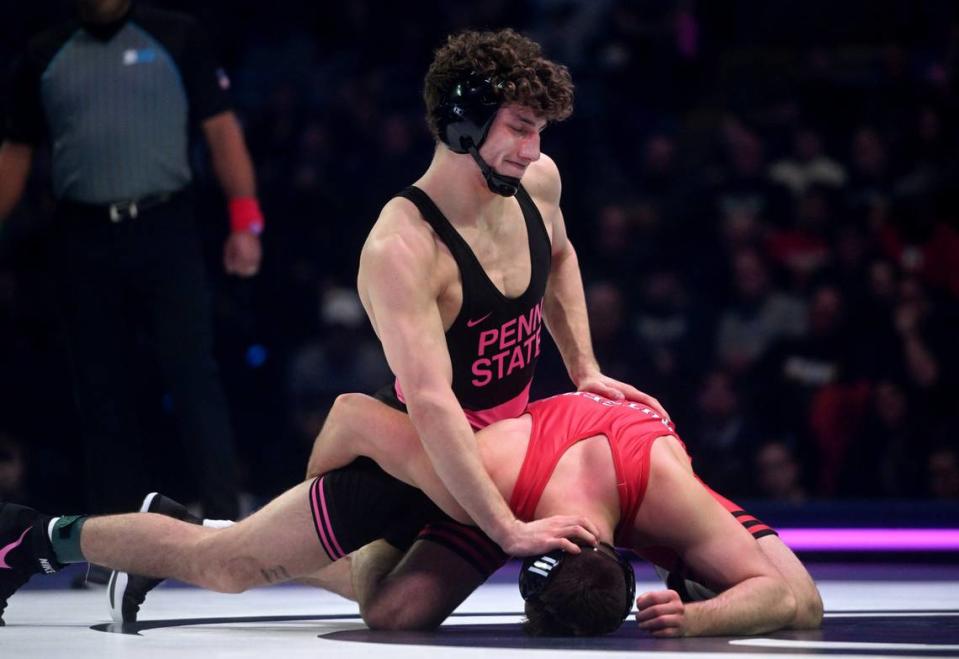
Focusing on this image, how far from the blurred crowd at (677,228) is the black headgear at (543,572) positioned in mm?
2901

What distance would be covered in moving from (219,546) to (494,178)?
940 mm

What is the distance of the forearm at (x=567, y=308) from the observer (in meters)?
3.76

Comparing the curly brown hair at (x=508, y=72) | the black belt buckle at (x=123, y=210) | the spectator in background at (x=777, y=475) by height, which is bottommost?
the spectator in background at (x=777, y=475)

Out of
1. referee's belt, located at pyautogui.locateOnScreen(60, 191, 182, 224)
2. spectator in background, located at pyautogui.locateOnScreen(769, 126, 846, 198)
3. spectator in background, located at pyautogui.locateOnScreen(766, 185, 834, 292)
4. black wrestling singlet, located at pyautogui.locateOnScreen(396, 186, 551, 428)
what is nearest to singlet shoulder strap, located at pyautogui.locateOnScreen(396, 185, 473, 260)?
black wrestling singlet, located at pyautogui.locateOnScreen(396, 186, 551, 428)

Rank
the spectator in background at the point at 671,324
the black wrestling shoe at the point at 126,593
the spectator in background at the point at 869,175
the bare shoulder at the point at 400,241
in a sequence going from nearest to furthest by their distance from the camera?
1. the bare shoulder at the point at 400,241
2. the black wrestling shoe at the point at 126,593
3. the spectator in background at the point at 671,324
4. the spectator in background at the point at 869,175

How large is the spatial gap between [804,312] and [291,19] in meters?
3.25

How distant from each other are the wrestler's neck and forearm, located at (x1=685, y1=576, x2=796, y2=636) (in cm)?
94

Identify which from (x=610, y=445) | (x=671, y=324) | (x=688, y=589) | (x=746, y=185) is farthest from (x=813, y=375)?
(x=610, y=445)

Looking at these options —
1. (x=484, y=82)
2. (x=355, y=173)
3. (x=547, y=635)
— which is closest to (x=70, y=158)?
(x=484, y=82)

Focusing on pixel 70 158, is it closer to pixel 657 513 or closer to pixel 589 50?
pixel 657 513

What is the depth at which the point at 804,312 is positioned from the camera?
6.23 metres

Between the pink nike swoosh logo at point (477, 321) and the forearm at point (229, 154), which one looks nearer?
the pink nike swoosh logo at point (477, 321)

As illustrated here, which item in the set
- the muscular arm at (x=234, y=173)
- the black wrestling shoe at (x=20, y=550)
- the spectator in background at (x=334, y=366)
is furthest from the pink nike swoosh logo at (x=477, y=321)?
the spectator in background at (x=334, y=366)

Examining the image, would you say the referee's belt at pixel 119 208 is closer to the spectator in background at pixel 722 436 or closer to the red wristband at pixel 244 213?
the red wristband at pixel 244 213
